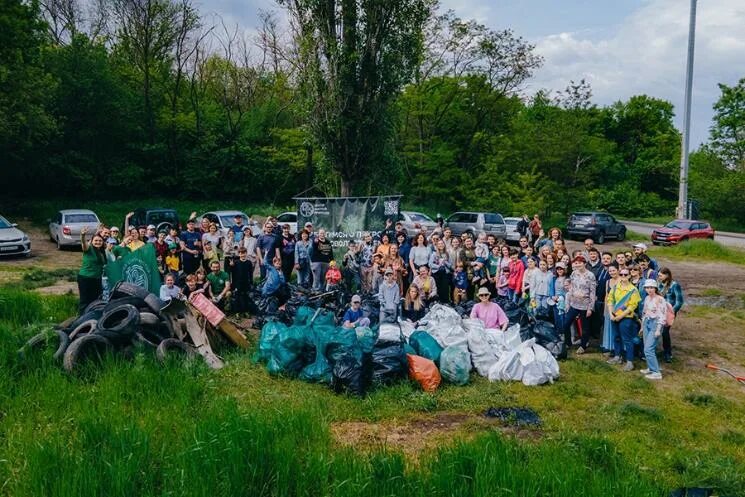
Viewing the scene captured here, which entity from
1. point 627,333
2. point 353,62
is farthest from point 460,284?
point 353,62

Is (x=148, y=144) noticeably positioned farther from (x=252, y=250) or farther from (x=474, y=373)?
(x=474, y=373)

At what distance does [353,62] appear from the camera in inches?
706

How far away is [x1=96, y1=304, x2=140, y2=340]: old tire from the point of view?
8211 millimetres

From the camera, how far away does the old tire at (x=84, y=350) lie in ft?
25.1

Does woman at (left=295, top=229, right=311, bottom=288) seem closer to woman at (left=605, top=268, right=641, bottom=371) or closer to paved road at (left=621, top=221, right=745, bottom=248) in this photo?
woman at (left=605, top=268, right=641, bottom=371)

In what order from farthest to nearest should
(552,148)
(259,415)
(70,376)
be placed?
1. (552,148)
2. (70,376)
3. (259,415)

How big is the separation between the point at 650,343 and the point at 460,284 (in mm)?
4217

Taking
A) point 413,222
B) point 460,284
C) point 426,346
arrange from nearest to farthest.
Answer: point 426,346 < point 460,284 < point 413,222

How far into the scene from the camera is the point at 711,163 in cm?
4200

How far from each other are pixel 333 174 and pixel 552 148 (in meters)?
17.8

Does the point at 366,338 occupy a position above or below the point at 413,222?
below

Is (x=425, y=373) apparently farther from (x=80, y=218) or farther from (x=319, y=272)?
(x=80, y=218)

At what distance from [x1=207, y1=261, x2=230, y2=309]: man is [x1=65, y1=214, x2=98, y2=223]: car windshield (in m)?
12.1

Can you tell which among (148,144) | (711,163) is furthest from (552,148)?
(148,144)
